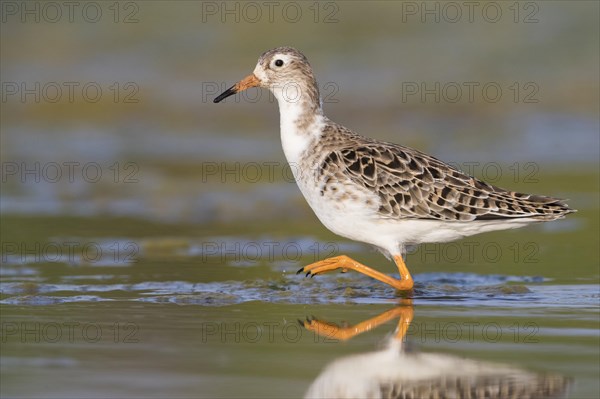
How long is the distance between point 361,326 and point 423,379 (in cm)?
191

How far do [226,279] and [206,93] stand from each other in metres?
16.3

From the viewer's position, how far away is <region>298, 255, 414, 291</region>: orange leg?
39.4ft

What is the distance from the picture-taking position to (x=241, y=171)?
2073cm

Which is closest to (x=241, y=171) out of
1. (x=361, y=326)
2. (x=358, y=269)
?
(x=358, y=269)

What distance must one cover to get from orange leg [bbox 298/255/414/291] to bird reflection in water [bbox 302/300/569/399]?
2609 mm

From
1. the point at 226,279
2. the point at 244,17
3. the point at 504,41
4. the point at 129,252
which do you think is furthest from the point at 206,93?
the point at 226,279

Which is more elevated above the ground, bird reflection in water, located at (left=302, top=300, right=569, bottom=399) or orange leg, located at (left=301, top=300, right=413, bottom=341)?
orange leg, located at (left=301, top=300, right=413, bottom=341)

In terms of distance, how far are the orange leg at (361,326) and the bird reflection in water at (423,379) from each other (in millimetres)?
613

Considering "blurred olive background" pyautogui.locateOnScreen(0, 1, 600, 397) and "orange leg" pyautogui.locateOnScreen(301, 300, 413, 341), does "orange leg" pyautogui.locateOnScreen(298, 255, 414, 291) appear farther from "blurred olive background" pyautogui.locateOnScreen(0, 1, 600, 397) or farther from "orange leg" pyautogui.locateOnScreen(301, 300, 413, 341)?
"orange leg" pyautogui.locateOnScreen(301, 300, 413, 341)

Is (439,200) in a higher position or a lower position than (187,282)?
higher

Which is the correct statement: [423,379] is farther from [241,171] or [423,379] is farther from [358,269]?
[241,171]

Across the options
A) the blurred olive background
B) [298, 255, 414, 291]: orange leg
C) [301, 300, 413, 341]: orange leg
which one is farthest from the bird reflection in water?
[298, 255, 414, 291]: orange leg

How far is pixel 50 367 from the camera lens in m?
8.91

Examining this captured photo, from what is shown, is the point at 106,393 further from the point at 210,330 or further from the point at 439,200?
the point at 439,200
